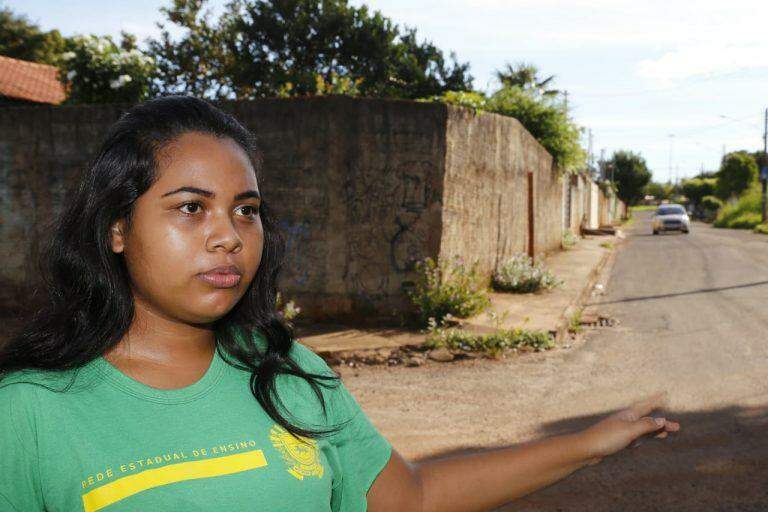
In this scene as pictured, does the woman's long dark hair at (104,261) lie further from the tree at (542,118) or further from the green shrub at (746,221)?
the green shrub at (746,221)

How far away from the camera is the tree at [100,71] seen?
32.8ft

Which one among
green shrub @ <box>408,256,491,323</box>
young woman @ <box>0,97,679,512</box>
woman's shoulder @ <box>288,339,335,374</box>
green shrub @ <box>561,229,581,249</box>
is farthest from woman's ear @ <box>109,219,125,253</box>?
green shrub @ <box>561,229,581,249</box>

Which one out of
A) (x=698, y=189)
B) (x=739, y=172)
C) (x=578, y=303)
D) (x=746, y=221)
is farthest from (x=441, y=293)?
(x=698, y=189)

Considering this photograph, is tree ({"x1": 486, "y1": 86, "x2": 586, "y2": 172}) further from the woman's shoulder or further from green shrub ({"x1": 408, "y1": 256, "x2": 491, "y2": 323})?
the woman's shoulder

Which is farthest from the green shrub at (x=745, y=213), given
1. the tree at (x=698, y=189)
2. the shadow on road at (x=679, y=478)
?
the shadow on road at (x=679, y=478)

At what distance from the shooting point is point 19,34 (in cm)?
2653

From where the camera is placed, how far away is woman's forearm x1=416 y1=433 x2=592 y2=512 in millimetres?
1543

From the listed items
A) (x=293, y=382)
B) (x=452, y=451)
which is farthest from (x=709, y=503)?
(x=293, y=382)

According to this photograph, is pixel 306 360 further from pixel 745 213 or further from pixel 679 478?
pixel 745 213

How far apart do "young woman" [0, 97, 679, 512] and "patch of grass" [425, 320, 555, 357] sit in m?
5.29

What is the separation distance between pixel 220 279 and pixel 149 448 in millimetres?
330

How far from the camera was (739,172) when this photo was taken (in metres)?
47.4

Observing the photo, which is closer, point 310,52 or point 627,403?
point 627,403

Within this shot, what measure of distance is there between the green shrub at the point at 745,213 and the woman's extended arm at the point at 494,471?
39.1m
